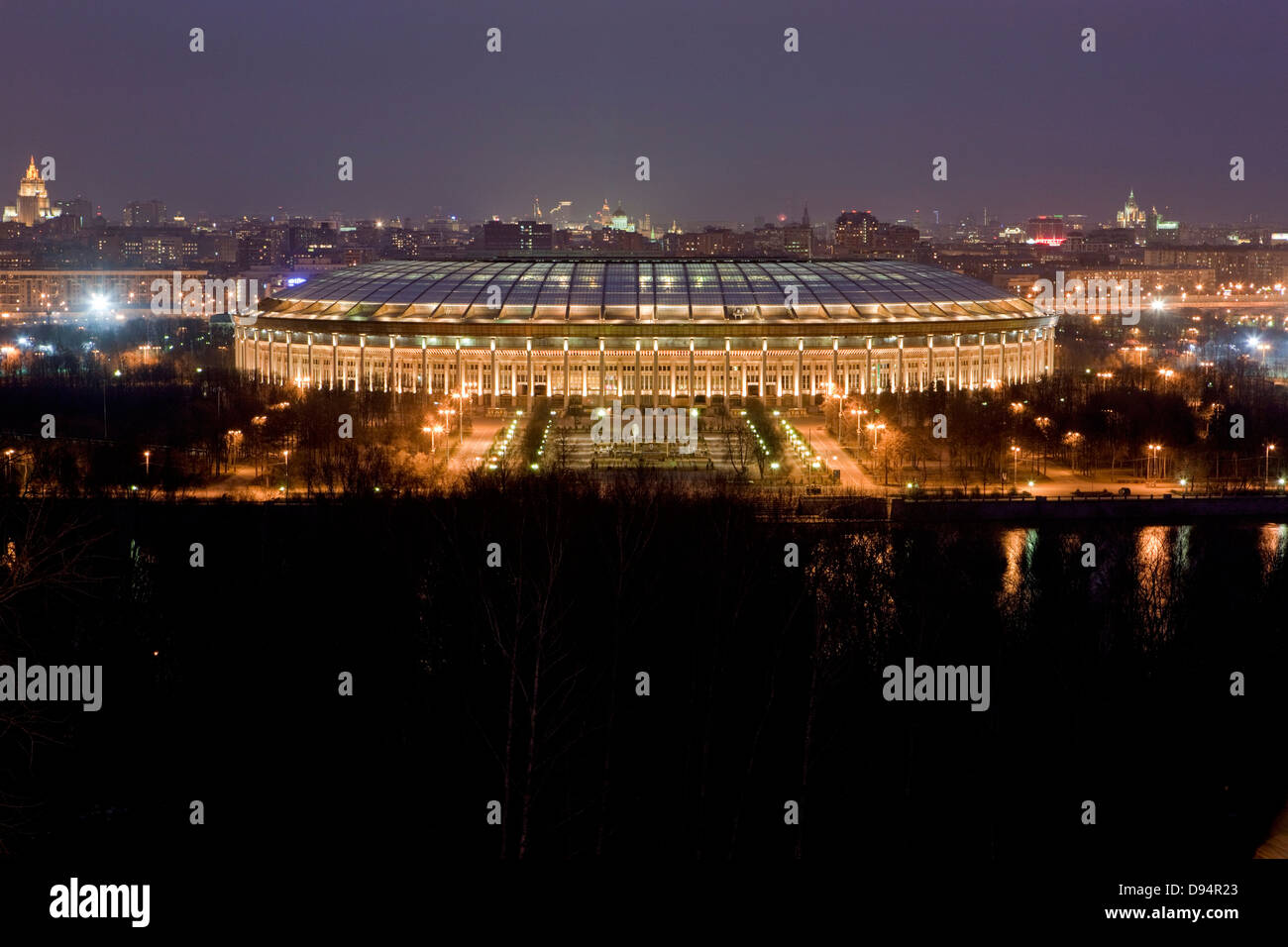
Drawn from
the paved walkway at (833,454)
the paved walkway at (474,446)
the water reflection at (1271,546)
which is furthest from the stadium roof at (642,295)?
the water reflection at (1271,546)

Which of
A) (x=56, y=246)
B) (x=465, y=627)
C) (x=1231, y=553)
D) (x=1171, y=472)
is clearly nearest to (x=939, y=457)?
(x=1171, y=472)

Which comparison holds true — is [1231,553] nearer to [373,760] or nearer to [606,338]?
[373,760]

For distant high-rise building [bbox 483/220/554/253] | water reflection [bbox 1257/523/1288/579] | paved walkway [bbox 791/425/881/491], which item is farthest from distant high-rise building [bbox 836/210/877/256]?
water reflection [bbox 1257/523/1288/579]

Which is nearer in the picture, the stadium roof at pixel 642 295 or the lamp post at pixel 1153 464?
the lamp post at pixel 1153 464

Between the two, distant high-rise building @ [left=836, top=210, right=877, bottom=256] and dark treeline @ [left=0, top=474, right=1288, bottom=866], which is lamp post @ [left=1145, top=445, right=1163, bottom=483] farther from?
distant high-rise building @ [left=836, top=210, right=877, bottom=256]

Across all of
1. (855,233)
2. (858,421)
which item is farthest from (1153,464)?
(855,233)

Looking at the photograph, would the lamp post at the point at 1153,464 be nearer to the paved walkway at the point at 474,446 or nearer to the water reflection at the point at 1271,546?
the water reflection at the point at 1271,546
